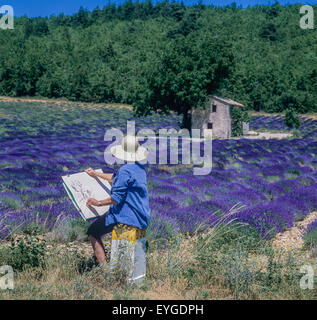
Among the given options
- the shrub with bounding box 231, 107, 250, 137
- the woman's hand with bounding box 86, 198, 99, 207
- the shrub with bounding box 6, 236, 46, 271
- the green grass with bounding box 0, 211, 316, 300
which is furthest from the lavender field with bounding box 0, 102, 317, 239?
the shrub with bounding box 231, 107, 250, 137

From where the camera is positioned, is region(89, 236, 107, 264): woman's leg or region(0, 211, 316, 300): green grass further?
region(89, 236, 107, 264): woman's leg

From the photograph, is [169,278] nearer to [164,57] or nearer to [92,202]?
Result: [92,202]

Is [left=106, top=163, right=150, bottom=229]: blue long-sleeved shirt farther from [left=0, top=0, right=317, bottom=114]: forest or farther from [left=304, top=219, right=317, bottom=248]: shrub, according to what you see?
[left=0, top=0, right=317, bottom=114]: forest

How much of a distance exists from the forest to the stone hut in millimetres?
1376

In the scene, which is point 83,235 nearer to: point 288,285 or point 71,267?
point 71,267

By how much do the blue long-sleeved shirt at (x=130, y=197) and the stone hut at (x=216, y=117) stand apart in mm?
30973

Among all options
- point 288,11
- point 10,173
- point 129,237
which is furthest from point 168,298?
point 288,11

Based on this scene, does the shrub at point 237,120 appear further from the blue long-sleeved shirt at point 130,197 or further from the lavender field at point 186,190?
the blue long-sleeved shirt at point 130,197

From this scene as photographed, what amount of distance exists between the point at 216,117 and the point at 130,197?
32.1m

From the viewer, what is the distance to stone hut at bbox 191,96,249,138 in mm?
35219

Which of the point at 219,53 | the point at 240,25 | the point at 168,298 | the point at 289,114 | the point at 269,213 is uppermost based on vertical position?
the point at 240,25
